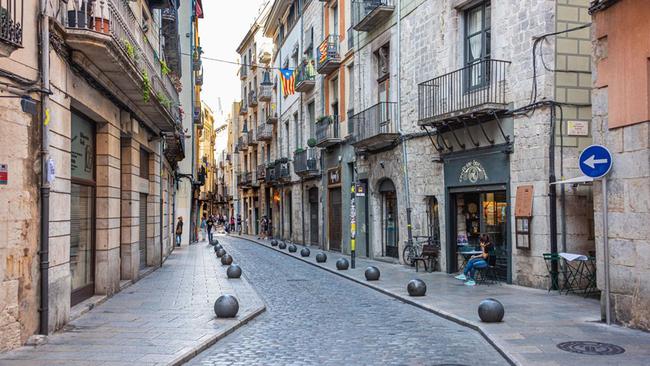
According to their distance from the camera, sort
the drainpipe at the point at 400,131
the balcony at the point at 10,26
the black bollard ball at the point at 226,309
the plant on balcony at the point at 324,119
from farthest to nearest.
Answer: the plant on balcony at the point at 324,119, the drainpipe at the point at 400,131, the black bollard ball at the point at 226,309, the balcony at the point at 10,26

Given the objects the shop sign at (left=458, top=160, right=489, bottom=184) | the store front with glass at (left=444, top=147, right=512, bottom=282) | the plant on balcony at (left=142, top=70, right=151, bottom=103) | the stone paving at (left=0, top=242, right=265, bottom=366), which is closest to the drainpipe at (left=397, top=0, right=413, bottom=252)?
the store front with glass at (left=444, top=147, right=512, bottom=282)

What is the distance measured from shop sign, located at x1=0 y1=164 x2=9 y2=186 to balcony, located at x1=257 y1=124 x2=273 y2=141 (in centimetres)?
3485

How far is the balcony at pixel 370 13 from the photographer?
19.8 metres

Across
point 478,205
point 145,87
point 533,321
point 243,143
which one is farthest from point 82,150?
point 243,143

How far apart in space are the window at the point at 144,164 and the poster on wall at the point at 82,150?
226 inches

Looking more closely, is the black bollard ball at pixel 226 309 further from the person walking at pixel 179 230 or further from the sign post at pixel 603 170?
the person walking at pixel 179 230

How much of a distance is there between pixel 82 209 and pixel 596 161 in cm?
872

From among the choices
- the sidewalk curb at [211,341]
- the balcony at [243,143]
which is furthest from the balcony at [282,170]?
the sidewalk curb at [211,341]

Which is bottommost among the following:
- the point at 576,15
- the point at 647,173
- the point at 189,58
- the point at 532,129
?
the point at 647,173

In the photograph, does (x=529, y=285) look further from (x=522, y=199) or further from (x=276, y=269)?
(x=276, y=269)

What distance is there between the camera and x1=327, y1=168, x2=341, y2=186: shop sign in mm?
26078

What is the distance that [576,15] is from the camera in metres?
13.1

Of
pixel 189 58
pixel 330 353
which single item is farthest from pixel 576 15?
pixel 189 58

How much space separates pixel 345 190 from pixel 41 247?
17588mm
